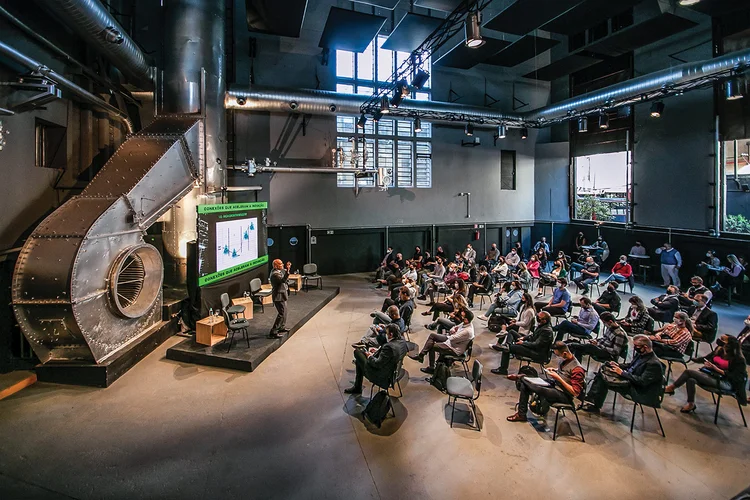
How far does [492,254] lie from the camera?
13.8m

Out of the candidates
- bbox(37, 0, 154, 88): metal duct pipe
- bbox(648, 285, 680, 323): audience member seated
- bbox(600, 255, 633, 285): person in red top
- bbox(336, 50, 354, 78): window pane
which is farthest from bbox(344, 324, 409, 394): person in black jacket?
bbox(336, 50, 354, 78): window pane

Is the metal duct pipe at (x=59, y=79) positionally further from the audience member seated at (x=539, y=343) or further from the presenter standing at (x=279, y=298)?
the audience member seated at (x=539, y=343)

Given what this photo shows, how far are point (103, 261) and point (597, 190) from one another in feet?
57.5

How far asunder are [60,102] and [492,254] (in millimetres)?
12136

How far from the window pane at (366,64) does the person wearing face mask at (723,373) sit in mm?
12700

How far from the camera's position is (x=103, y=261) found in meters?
5.96

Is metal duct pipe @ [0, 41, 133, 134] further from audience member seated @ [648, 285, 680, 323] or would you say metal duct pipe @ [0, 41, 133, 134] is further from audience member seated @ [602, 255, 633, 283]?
audience member seated @ [602, 255, 633, 283]

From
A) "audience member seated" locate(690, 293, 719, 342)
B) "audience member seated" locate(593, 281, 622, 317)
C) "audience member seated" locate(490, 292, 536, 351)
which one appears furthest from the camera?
"audience member seated" locate(593, 281, 622, 317)

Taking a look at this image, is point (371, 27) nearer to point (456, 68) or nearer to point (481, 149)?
point (456, 68)

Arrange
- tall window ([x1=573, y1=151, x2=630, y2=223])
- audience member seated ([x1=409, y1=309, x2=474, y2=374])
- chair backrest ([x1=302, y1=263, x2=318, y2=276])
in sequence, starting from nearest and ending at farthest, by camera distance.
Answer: audience member seated ([x1=409, y1=309, x2=474, y2=374]) < chair backrest ([x1=302, y1=263, x2=318, y2=276]) < tall window ([x1=573, y1=151, x2=630, y2=223])

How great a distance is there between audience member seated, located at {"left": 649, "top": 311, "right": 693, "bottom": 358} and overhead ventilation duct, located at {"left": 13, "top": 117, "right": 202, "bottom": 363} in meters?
8.06

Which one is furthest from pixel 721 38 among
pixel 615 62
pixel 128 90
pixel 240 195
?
pixel 128 90

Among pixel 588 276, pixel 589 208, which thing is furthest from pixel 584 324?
pixel 589 208

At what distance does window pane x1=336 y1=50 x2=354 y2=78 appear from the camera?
1375 cm
